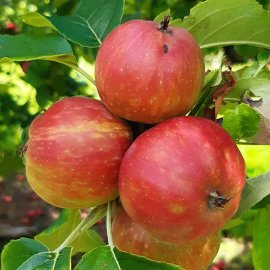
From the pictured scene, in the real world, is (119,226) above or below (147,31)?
below

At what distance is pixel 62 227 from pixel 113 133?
318 millimetres

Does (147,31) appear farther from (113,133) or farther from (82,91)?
(82,91)

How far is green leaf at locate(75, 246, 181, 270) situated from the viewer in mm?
817

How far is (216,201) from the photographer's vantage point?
75cm

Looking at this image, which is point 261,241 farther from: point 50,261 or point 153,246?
point 50,261

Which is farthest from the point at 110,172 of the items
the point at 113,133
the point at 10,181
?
the point at 10,181

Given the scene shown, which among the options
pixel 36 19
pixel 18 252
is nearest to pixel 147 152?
pixel 18 252

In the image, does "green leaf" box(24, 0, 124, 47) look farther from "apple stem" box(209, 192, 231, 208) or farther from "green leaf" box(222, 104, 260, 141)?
"apple stem" box(209, 192, 231, 208)

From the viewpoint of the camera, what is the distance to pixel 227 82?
0.87 metres

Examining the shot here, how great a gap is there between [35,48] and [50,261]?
0.33 meters

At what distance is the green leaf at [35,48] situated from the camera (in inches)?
36.7

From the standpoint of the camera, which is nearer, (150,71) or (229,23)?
(150,71)

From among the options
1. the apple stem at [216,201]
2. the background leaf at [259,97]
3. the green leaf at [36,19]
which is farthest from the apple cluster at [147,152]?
the green leaf at [36,19]

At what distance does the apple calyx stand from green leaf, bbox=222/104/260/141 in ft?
0.47
